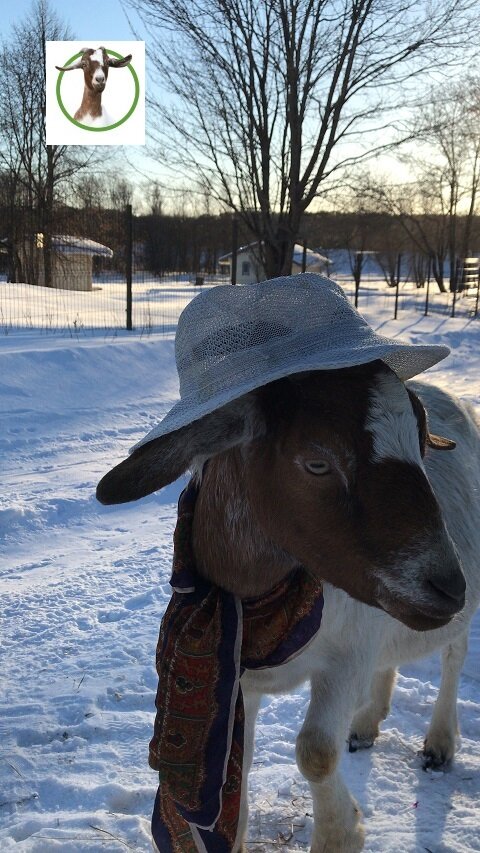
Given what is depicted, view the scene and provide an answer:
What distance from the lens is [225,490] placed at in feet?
6.30

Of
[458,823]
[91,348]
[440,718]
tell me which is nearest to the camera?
[458,823]

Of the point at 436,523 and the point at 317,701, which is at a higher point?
the point at 436,523

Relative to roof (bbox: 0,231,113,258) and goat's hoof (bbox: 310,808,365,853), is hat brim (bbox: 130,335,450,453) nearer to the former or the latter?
goat's hoof (bbox: 310,808,365,853)

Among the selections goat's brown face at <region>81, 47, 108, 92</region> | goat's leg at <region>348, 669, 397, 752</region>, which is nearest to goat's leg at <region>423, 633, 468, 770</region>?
goat's leg at <region>348, 669, 397, 752</region>

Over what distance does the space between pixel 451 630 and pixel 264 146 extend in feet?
35.8

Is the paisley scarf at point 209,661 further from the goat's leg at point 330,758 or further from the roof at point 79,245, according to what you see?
the roof at point 79,245

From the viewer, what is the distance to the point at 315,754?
201 centimetres

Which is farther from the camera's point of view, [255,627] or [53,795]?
[53,795]

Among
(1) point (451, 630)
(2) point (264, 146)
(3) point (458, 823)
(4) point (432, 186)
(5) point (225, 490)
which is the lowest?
(3) point (458, 823)

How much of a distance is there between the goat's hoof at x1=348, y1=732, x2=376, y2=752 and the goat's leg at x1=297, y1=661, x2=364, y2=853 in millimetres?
614

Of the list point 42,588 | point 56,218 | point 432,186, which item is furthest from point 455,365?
point 432,186

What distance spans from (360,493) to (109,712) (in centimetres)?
199

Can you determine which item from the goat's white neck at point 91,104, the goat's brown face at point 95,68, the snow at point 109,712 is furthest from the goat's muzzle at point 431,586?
the goat's white neck at point 91,104

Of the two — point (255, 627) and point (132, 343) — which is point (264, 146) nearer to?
point (132, 343)
